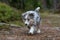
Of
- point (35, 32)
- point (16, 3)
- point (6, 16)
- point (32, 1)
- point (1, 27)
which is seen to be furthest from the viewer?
point (32, 1)

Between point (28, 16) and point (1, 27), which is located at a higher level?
point (28, 16)

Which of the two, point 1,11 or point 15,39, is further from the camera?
point 1,11

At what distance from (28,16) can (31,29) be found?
58 centimetres

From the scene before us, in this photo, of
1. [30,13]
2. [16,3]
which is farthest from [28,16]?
[16,3]

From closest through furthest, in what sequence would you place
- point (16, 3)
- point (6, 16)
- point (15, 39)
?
1. point (15, 39)
2. point (6, 16)
3. point (16, 3)

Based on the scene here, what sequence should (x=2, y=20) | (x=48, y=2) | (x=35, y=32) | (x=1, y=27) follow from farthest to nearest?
1. (x=48, y=2)
2. (x=2, y=20)
3. (x=1, y=27)
4. (x=35, y=32)

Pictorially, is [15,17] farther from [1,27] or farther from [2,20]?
[1,27]

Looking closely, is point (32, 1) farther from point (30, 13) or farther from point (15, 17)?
point (30, 13)

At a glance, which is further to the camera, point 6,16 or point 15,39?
point 6,16

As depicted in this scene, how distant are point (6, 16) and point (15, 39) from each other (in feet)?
19.1

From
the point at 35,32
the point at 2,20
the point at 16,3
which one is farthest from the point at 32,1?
the point at 35,32

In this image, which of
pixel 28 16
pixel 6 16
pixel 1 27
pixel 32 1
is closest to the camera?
pixel 28 16

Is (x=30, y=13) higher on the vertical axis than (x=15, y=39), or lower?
higher

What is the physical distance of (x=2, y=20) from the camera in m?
14.2
